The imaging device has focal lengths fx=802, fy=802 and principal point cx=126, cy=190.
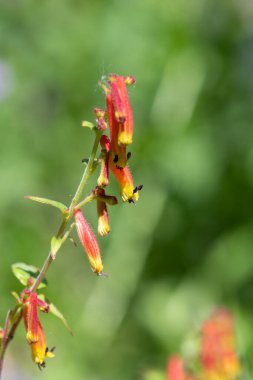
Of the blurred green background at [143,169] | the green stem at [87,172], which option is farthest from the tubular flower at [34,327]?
the blurred green background at [143,169]

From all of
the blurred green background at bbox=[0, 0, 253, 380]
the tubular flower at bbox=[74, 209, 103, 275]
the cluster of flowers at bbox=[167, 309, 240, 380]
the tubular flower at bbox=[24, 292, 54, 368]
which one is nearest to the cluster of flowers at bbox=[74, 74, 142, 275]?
the tubular flower at bbox=[74, 209, 103, 275]

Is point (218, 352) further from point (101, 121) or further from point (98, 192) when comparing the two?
point (101, 121)

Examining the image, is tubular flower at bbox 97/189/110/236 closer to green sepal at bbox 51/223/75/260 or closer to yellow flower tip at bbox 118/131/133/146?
green sepal at bbox 51/223/75/260

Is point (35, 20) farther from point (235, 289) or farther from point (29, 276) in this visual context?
point (29, 276)

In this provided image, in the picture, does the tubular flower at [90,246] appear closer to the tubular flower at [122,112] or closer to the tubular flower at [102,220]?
the tubular flower at [102,220]

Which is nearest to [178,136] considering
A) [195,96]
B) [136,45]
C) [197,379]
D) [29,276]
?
[195,96]

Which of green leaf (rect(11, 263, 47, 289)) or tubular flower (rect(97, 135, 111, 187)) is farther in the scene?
green leaf (rect(11, 263, 47, 289))

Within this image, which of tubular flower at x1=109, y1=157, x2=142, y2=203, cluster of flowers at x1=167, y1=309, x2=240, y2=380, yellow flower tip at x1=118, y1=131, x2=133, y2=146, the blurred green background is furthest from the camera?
the blurred green background
